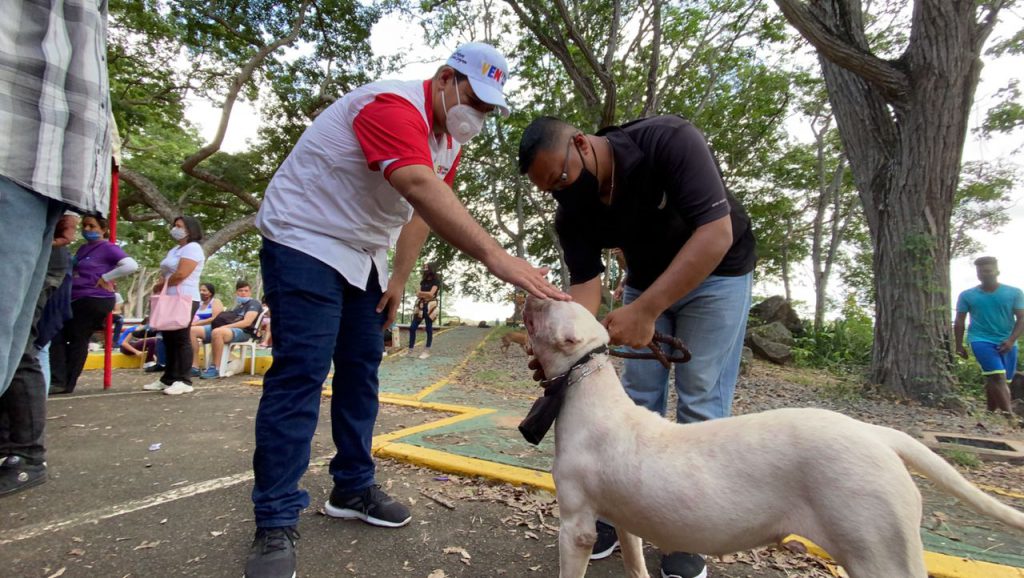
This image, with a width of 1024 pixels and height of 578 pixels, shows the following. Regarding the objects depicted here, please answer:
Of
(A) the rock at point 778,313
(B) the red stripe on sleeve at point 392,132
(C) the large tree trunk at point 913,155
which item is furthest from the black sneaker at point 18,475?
(A) the rock at point 778,313

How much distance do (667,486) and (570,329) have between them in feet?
2.21

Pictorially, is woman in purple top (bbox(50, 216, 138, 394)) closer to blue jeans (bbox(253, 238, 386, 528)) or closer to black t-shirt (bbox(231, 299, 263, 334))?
black t-shirt (bbox(231, 299, 263, 334))

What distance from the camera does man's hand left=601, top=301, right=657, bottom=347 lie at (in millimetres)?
2189

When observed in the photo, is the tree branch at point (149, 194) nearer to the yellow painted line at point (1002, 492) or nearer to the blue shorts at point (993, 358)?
the yellow painted line at point (1002, 492)

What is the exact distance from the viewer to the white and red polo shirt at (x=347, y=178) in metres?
2.12

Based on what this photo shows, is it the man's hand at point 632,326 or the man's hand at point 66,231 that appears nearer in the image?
the man's hand at point 632,326

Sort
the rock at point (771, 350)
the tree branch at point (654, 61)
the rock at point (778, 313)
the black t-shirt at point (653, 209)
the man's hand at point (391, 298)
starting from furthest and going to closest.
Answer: the rock at point (778, 313)
the rock at point (771, 350)
the tree branch at point (654, 61)
the man's hand at point (391, 298)
the black t-shirt at point (653, 209)

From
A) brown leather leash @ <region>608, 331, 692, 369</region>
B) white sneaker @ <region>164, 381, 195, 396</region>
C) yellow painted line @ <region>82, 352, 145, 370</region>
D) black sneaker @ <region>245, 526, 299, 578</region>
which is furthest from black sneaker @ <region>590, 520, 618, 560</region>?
yellow painted line @ <region>82, 352, 145, 370</region>

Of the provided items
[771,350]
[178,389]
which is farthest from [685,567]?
[771,350]

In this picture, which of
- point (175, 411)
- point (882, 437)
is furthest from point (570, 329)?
point (175, 411)

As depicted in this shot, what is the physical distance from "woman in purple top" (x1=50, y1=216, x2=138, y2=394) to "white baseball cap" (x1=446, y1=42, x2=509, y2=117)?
5.76m

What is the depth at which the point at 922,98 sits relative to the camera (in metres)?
6.79

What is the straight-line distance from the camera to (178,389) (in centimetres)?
633

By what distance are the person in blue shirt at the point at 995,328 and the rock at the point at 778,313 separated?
7.87 meters
